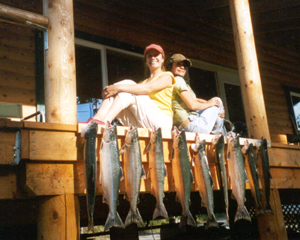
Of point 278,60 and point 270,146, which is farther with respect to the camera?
point 278,60

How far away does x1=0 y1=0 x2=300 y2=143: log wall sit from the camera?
461 cm

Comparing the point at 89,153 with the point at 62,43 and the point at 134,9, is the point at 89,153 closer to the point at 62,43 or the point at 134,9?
the point at 62,43

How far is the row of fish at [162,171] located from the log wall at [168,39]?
98.6 inches

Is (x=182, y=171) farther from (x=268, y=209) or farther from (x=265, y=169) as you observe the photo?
(x=268, y=209)

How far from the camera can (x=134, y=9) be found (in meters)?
6.10

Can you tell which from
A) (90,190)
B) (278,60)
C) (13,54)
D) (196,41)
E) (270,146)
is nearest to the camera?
(90,190)

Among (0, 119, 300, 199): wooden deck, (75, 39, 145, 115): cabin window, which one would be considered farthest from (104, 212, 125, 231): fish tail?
(75, 39, 145, 115): cabin window

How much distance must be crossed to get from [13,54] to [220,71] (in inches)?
182

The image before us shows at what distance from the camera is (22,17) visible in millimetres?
2932

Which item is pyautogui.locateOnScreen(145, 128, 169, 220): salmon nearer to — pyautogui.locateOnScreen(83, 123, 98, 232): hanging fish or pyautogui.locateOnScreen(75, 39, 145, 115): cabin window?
pyautogui.locateOnScreen(83, 123, 98, 232): hanging fish

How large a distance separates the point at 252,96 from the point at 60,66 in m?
2.52

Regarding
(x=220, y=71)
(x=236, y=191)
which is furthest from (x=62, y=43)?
(x=220, y=71)

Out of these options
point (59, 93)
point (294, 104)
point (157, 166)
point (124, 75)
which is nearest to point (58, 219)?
point (157, 166)

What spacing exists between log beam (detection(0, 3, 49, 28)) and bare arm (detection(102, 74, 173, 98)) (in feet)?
2.86
